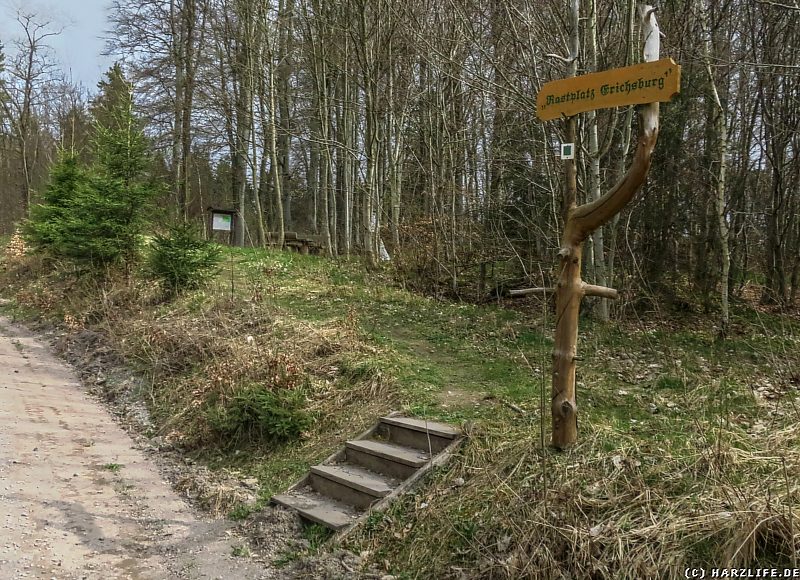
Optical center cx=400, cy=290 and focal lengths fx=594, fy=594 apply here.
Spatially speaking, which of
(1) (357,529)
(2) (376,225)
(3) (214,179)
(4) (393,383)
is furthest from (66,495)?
(3) (214,179)

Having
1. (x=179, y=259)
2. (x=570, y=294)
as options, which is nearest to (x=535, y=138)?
(x=179, y=259)

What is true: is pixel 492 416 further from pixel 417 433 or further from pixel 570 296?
pixel 570 296

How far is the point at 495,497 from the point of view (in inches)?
170

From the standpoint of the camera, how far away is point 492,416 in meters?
5.68

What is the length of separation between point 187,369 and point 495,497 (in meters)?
5.91

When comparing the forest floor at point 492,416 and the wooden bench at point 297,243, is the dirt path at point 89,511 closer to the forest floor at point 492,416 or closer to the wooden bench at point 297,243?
the forest floor at point 492,416

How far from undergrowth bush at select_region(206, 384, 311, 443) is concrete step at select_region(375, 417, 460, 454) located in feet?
3.41

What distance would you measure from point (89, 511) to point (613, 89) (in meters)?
5.64

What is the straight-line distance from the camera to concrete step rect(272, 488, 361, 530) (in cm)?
487

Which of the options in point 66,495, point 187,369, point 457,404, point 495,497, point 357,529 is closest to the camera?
point 495,497

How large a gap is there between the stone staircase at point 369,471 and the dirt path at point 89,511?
2.34 feet

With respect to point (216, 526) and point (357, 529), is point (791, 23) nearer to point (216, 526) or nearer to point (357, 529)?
point (357, 529)

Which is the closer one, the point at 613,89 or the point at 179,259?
the point at 613,89

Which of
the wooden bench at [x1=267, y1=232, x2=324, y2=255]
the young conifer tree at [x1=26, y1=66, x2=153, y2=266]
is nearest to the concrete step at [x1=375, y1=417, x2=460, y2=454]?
the young conifer tree at [x1=26, y1=66, x2=153, y2=266]
